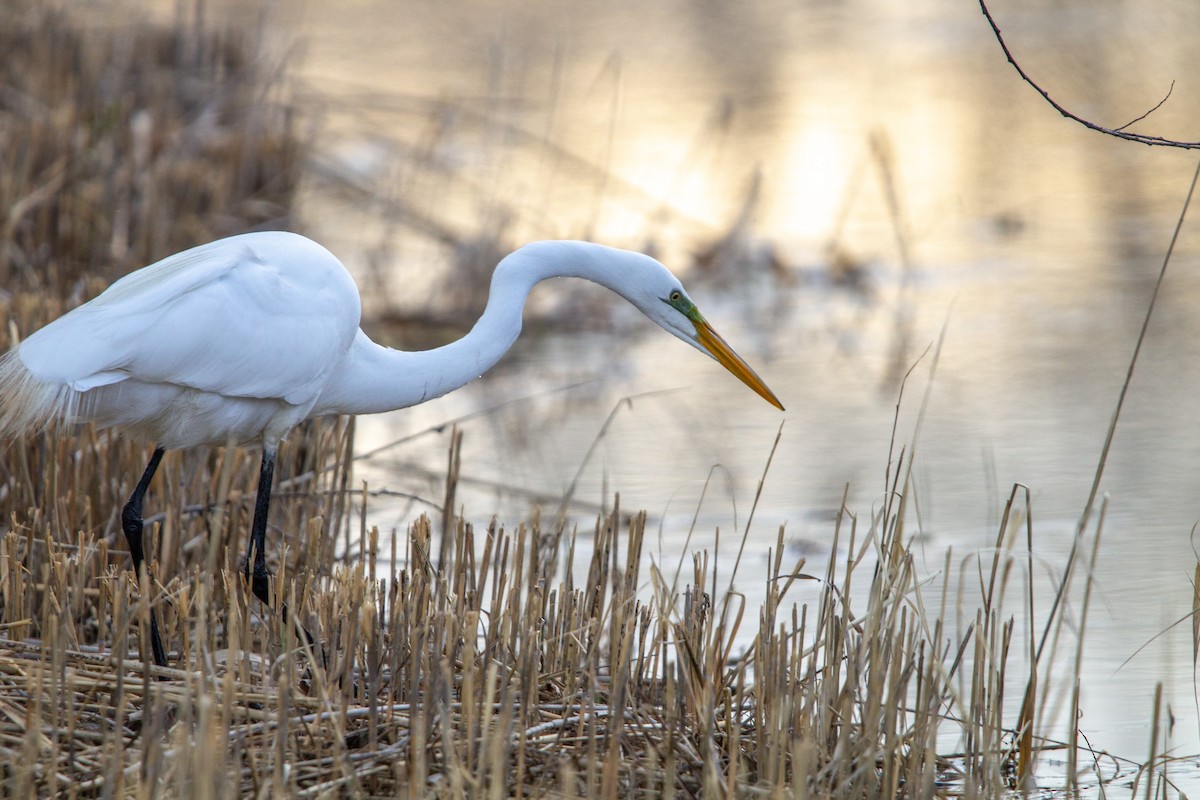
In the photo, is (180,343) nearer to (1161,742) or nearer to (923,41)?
(1161,742)

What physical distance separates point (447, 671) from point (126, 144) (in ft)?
17.1

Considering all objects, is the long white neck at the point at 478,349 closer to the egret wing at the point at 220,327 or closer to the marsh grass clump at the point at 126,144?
the egret wing at the point at 220,327

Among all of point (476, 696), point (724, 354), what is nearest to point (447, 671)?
point (476, 696)

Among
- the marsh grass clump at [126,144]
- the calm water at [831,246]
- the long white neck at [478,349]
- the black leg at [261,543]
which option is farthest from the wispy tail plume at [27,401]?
the marsh grass clump at [126,144]

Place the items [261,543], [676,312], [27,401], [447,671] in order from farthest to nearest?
[676,312] < [261,543] < [27,401] < [447,671]

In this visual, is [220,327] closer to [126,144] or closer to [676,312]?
[676,312]

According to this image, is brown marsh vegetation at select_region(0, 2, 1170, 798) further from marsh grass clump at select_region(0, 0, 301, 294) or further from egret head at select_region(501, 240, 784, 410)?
marsh grass clump at select_region(0, 0, 301, 294)

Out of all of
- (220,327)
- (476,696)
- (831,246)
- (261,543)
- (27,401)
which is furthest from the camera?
(831,246)

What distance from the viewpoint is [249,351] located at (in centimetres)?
317

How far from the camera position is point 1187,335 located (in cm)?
630

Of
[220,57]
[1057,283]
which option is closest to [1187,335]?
[1057,283]

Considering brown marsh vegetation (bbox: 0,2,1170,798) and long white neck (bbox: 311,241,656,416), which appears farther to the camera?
long white neck (bbox: 311,241,656,416)

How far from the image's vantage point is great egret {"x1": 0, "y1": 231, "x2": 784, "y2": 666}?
305 cm

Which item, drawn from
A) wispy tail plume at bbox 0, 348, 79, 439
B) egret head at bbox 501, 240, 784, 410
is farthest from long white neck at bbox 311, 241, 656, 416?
wispy tail plume at bbox 0, 348, 79, 439
